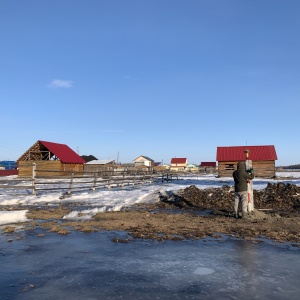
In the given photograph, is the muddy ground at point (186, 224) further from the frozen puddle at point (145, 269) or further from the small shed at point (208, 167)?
the small shed at point (208, 167)

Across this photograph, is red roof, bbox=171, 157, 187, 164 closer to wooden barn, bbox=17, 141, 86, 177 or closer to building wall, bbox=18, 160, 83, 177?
wooden barn, bbox=17, 141, 86, 177

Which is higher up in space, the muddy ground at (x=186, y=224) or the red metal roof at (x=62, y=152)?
the red metal roof at (x=62, y=152)

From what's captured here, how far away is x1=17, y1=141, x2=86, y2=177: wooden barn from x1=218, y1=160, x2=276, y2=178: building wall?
67.8 feet

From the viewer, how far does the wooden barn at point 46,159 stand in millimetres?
44719

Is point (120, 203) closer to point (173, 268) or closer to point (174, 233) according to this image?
point (174, 233)

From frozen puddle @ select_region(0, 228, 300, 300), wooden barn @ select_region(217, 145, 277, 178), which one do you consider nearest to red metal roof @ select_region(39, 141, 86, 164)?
wooden barn @ select_region(217, 145, 277, 178)

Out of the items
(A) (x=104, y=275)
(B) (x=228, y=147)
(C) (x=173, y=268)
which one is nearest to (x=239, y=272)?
(C) (x=173, y=268)

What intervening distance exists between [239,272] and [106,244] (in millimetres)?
3287

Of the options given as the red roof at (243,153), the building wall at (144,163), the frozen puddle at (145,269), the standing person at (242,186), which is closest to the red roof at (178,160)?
the building wall at (144,163)

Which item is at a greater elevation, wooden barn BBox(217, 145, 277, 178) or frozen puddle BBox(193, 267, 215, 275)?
A: wooden barn BBox(217, 145, 277, 178)

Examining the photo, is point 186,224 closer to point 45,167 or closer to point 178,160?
point 45,167

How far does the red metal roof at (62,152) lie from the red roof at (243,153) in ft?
66.7

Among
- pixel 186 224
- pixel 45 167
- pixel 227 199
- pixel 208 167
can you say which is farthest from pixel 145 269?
pixel 208 167

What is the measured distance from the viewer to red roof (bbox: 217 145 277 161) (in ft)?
139
